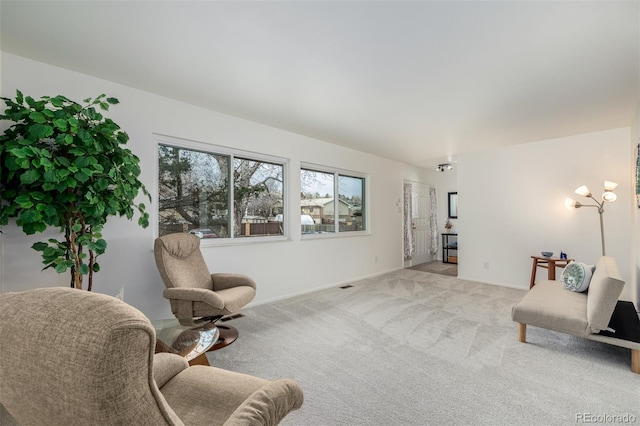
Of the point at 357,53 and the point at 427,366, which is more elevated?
the point at 357,53

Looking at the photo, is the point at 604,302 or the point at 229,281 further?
the point at 229,281

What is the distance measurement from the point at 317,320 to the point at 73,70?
3255 millimetres

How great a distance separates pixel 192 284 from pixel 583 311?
343cm

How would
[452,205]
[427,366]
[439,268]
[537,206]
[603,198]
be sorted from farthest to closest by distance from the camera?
[452,205] → [439,268] → [537,206] → [603,198] → [427,366]

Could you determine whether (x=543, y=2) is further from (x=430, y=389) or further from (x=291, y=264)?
(x=291, y=264)

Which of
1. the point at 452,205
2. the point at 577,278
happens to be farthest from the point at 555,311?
the point at 452,205

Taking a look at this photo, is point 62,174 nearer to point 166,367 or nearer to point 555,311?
point 166,367

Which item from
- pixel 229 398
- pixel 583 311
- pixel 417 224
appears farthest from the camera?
pixel 417 224

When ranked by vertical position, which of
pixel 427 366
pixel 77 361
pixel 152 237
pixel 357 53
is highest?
pixel 357 53

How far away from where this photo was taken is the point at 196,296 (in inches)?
96.7

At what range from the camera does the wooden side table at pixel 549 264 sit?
3.97 m

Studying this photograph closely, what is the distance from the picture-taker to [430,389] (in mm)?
1938

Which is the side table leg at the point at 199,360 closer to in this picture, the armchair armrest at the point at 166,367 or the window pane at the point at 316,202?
the armchair armrest at the point at 166,367

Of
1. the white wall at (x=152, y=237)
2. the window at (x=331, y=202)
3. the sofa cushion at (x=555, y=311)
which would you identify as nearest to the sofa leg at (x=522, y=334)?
the sofa cushion at (x=555, y=311)
